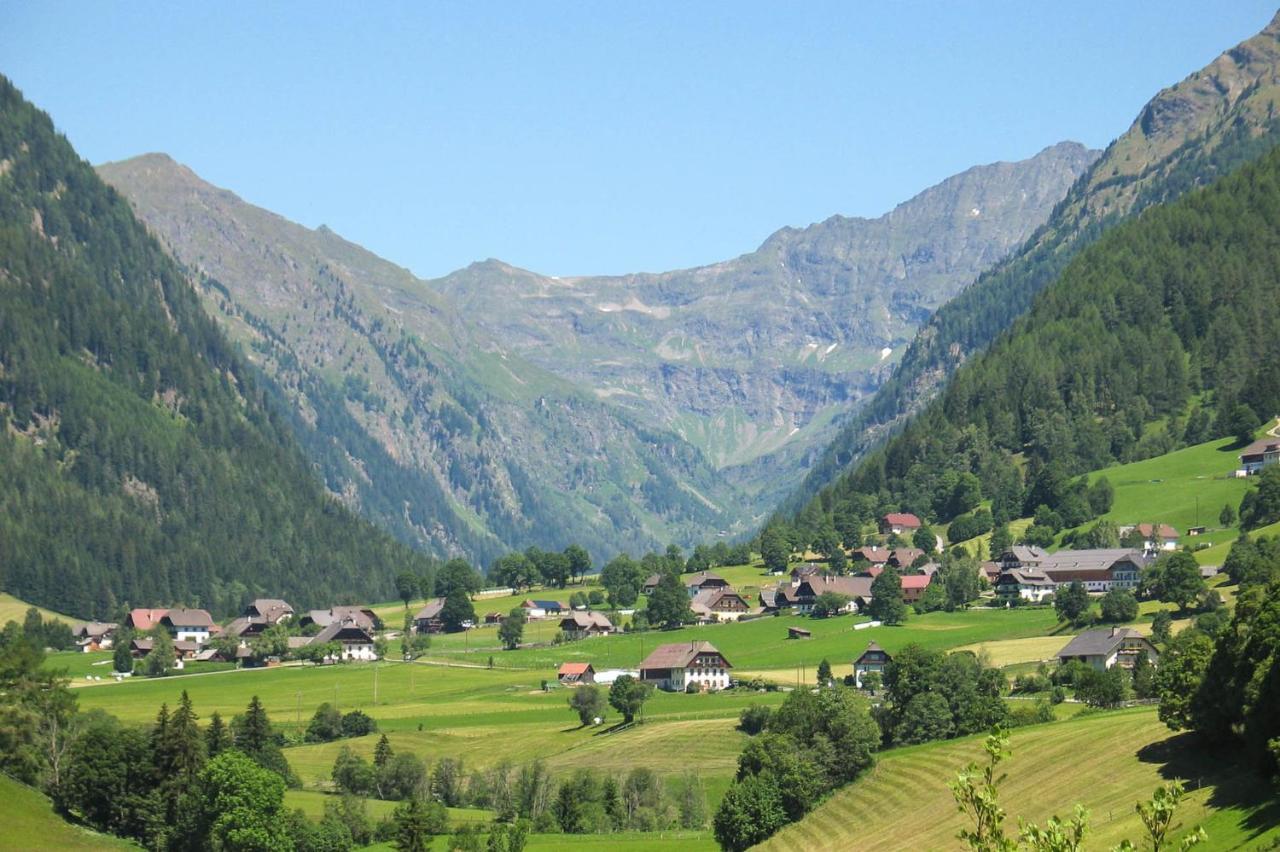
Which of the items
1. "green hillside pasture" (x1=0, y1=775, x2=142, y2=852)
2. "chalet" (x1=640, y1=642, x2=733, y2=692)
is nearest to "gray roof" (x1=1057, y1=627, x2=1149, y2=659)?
"chalet" (x1=640, y1=642, x2=733, y2=692)

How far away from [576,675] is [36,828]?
282 ft

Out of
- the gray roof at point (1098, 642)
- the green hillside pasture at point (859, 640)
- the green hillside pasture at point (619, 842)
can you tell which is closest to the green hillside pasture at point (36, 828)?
the green hillside pasture at point (619, 842)

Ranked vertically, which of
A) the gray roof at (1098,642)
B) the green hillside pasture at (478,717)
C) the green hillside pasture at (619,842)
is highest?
the gray roof at (1098,642)

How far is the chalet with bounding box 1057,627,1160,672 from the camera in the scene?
140625 mm

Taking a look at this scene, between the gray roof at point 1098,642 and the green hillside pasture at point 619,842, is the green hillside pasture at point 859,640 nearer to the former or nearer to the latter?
the gray roof at point 1098,642

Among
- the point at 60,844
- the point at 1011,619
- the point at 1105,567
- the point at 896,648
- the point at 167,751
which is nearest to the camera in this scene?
the point at 60,844

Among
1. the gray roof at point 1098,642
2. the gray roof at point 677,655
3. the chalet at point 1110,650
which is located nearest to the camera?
the chalet at point 1110,650

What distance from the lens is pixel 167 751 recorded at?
4392 inches

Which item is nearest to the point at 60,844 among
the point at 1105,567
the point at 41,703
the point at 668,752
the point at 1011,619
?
the point at 41,703

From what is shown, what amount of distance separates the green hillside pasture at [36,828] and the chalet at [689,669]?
249 ft

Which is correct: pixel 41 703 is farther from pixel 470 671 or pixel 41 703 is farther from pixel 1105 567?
pixel 1105 567

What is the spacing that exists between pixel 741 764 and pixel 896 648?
56728 mm

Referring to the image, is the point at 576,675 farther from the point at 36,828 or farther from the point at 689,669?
the point at 36,828

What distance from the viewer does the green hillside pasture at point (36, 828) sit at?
96188 millimetres
